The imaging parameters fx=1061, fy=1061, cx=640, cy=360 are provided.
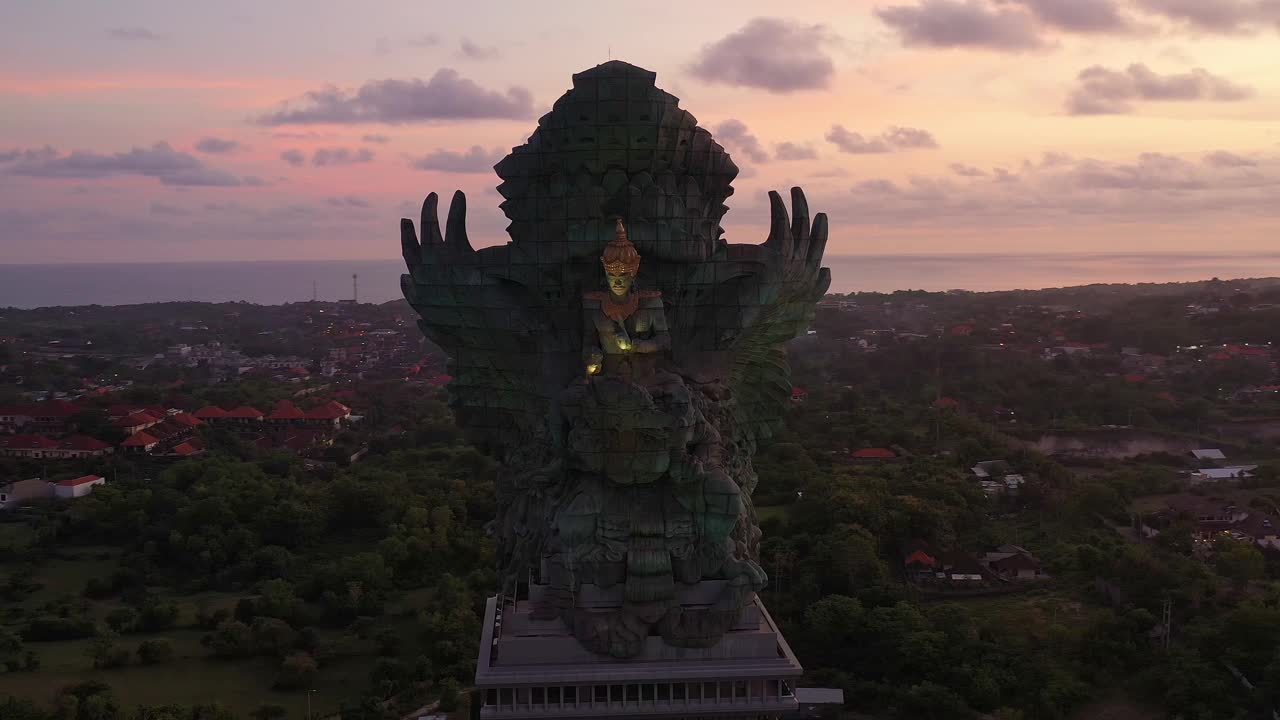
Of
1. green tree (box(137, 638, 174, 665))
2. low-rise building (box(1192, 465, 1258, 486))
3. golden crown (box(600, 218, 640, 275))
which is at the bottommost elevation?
green tree (box(137, 638, 174, 665))

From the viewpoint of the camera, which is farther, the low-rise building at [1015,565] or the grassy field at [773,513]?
the grassy field at [773,513]

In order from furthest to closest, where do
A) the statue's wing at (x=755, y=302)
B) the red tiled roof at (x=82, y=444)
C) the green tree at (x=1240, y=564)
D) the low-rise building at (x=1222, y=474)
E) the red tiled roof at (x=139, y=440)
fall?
the red tiled roof at (x=139, y=440) < the red tiled roof at (x=82, y=444) < the low-rise building at (x=1222, y=474) < the green tree at (x=1240, y=564) < the statue's wing at (x=755, y=302)

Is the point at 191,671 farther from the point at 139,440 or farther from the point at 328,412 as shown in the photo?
the point at 328,412

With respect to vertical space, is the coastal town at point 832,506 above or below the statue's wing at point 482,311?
below

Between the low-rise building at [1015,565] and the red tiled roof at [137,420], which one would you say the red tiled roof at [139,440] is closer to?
the red tiled roof at [137,420]

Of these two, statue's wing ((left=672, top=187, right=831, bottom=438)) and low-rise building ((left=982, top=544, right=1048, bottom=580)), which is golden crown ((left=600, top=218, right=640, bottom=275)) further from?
low-rise building ((left=982, top=544, right=1048, bottom=580))

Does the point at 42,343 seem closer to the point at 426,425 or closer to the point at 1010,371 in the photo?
the point at 426,425

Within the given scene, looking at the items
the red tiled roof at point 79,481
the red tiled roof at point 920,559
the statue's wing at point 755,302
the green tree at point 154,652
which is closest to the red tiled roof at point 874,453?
the red tiled roof at point 920,559

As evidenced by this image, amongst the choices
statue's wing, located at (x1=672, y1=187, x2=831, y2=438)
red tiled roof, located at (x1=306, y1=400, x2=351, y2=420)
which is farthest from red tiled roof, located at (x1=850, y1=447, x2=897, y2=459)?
statue's wing, located at (x1=672, y1=187, x2=831, y2=438)
